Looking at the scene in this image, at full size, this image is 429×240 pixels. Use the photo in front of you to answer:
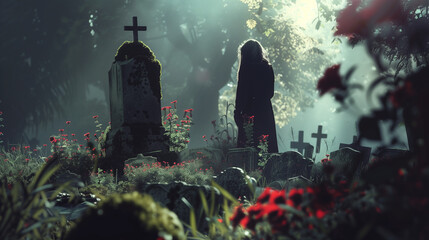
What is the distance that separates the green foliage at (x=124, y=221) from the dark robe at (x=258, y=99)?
898cm

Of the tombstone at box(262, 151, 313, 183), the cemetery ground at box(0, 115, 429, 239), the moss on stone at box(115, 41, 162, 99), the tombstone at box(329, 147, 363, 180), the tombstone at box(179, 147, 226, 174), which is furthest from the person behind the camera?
the moss on stone at box(115, 41, 162, 99)

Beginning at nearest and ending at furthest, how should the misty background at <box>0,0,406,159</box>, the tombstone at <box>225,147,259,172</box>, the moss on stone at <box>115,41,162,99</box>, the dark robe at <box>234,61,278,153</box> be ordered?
the tombstone at <box>225,147,259,172</box>
the moss on stone at <box>115,41,162,99</box>
the dark robe at <box>234,61,278,153</box>
the misty background at <box>0,0,406,159</box>

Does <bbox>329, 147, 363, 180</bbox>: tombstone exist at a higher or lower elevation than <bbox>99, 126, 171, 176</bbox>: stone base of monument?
lower

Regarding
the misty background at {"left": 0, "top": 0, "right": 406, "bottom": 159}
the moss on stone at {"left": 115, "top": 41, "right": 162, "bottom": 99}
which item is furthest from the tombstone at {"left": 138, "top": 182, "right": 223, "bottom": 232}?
the misty background at {"left": 0, "top": 0, "right": 406, "bottom": 159}

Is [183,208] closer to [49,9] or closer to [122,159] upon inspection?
[122,159]

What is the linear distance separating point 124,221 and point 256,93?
30.9 ft

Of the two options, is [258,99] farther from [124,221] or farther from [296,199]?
[124,221]

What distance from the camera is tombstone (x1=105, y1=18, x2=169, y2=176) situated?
10.3 m

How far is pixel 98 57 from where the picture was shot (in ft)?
79.4

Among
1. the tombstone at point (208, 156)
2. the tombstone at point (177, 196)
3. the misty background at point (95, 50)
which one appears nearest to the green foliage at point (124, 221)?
the tombstone at point (177, 196)

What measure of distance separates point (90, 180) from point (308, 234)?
6.82m

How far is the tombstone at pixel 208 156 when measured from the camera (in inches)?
400

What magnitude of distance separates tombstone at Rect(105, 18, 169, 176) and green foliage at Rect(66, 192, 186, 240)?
7868 mm

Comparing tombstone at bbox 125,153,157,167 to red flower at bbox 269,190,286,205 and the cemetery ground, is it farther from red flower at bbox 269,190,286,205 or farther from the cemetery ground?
red flower at bbox 269,190,286,205
